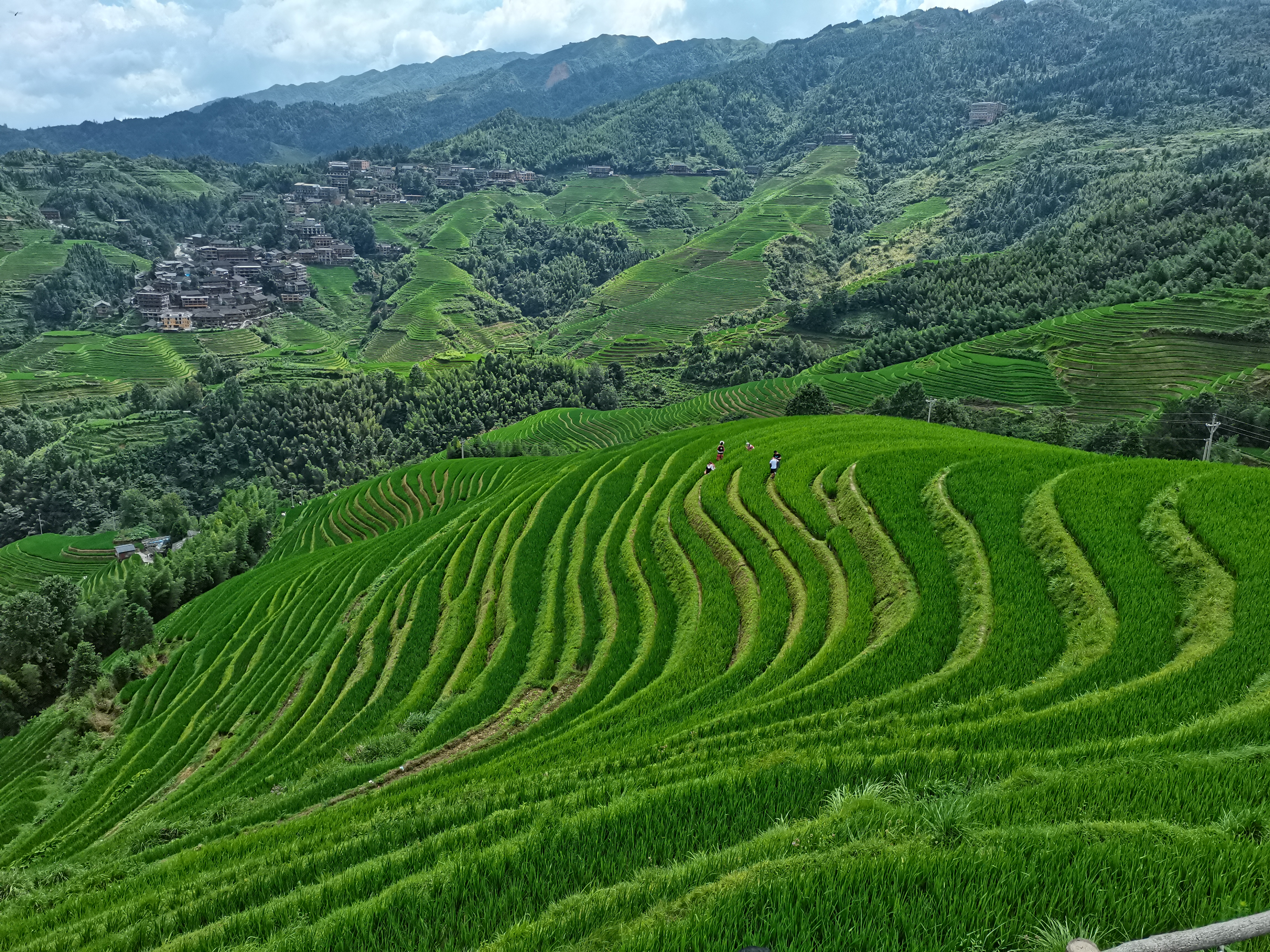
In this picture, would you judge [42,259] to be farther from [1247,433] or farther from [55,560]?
[1247,433]

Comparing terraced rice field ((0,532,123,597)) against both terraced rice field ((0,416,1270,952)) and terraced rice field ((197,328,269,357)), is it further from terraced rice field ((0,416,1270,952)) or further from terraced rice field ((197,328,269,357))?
terraced rice field ((197,328,269,357))

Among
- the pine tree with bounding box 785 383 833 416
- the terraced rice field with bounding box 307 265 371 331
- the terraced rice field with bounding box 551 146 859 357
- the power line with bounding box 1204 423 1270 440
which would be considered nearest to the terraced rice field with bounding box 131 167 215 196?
the terraced rice field with bounding box 307 265 371 331

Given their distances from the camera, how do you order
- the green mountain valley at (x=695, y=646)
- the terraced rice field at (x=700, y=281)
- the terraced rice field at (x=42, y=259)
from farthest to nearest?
the terraced rice field at (x=42, y=259) → the terraced rice field at (x=700, y=281) → the green mountain valley at (x=695, y=646)

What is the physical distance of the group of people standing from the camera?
76.1ft

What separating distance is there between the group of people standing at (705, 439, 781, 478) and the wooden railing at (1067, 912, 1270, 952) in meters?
20.4

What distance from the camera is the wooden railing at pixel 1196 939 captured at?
8.89ft

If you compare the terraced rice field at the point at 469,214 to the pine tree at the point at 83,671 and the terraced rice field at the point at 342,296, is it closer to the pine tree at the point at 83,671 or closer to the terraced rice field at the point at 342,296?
the terraced rice field at the point at 342,296

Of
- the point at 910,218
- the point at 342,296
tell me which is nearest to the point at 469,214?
the point at 342,296

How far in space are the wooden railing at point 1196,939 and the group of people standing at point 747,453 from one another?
66.8 feet

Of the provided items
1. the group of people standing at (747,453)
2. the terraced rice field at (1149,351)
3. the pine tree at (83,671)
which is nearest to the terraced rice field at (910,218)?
the terraced rice field at (1149,351)

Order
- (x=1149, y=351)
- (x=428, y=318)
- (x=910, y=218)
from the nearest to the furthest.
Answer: (x=1149, y=351)
(x=428, y=318)
(x=910, y=218)

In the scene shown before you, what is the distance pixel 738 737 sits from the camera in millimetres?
8531

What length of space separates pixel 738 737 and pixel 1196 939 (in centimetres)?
604

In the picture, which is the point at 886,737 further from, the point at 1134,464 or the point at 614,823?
the point at 1134,464
